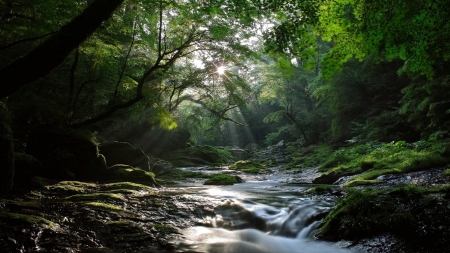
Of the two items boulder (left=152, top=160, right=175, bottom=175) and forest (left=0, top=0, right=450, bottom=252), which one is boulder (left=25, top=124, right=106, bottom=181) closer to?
forest (left=0, top=0, right=450, bottom=252)

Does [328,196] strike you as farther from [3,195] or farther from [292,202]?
[3,195]

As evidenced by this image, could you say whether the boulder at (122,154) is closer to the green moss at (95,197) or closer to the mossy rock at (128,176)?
the mossy rock at (128,176)

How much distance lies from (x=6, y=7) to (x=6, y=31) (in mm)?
819

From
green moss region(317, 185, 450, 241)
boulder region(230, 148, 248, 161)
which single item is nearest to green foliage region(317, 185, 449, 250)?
green moss region(317, 185, 450, 241)

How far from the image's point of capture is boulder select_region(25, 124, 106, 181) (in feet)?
25.4

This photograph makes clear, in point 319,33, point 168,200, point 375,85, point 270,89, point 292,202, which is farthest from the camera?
point 270,89

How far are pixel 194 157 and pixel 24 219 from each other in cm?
1919

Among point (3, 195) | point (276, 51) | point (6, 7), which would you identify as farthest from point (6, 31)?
point (276, 51)

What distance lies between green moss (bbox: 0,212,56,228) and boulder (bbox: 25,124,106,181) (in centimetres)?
417

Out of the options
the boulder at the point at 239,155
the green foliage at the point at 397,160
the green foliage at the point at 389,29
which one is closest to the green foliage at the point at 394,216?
the green foliage at the point at 389,29

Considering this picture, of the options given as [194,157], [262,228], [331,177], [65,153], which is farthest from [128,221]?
[194,157]

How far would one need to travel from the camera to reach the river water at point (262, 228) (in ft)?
14.7

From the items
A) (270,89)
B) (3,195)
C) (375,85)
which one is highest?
(270,89)

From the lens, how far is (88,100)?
48.4 ft
